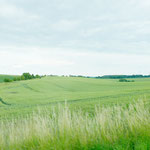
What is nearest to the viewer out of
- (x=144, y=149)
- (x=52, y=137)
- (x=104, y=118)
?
(x=144, y=149)

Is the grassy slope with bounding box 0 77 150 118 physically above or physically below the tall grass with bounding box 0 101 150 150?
below

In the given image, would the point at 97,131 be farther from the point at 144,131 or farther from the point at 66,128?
the point at 144,131

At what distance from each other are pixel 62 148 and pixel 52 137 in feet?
1.80

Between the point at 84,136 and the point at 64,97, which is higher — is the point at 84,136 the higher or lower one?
the higher one

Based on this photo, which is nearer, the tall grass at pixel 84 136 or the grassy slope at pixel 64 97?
the tall grass at pixel 84 136

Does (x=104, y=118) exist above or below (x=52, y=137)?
above

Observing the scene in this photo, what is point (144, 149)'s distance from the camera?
4035mm

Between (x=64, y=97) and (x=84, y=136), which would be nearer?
(x=84, y=136)

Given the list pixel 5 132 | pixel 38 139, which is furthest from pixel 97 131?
pixel 5 132

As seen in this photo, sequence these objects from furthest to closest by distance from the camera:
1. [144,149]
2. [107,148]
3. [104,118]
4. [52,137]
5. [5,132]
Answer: [5,132]
[104,118]
[52,137]
[107,148]
[144,149]

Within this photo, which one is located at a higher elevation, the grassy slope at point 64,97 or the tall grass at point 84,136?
the tall grass at point 84,136

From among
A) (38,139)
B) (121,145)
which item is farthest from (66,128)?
(121,145)

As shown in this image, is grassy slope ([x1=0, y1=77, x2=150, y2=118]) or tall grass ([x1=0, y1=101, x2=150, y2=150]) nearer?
tall grass ([x1=0, y1=101, x2=150, y2=150])

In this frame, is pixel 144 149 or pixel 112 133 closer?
pixel 144 149
